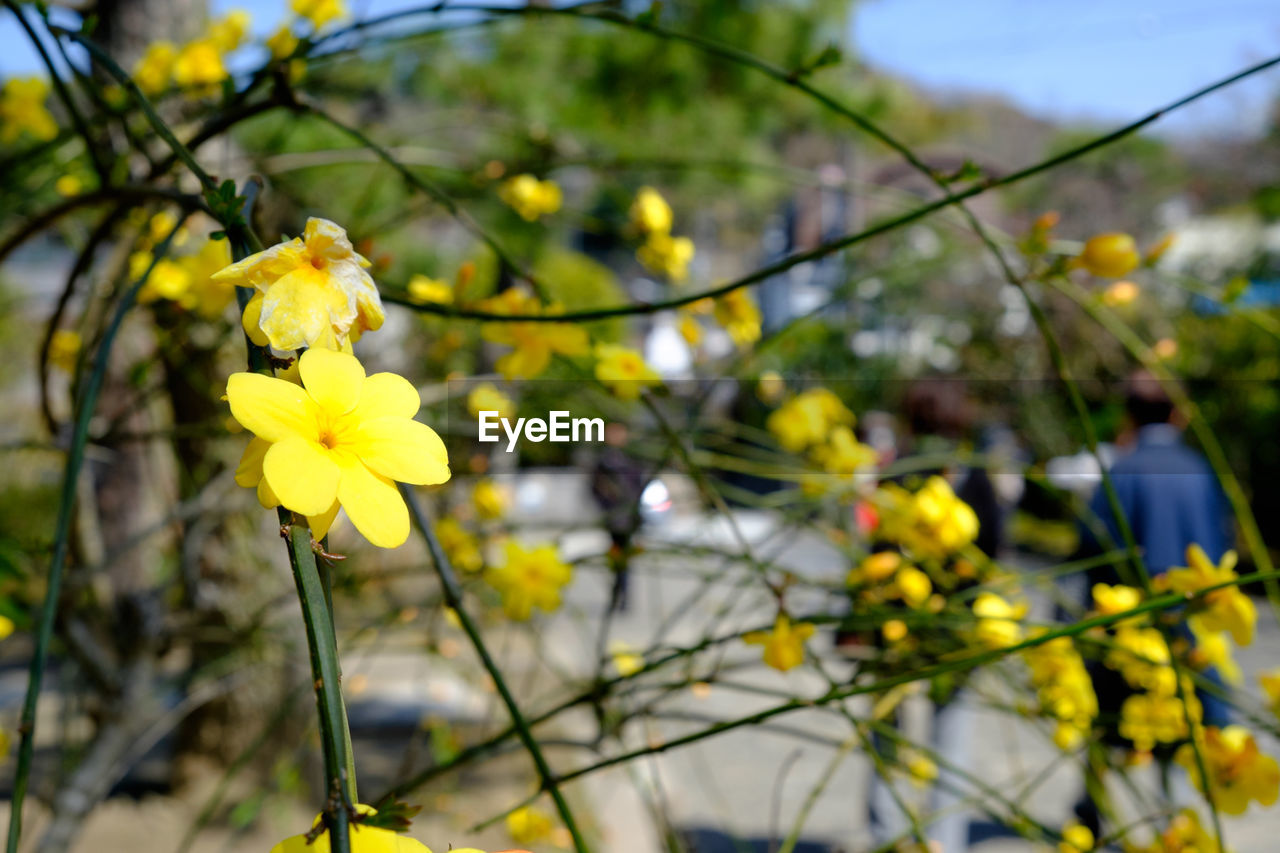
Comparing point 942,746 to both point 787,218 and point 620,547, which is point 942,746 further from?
point 787,218

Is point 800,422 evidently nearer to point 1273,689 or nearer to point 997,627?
point 997,627

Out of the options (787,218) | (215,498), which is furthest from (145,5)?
(787,218)

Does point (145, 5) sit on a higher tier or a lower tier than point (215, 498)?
higher

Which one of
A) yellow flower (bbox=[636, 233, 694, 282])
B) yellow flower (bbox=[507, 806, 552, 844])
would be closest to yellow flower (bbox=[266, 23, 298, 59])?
yellow flower (bbox=[636, 233, 694, 282])

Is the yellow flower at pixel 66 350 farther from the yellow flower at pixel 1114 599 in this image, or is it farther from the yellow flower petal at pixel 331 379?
the yellow flower at pixel 1114 599

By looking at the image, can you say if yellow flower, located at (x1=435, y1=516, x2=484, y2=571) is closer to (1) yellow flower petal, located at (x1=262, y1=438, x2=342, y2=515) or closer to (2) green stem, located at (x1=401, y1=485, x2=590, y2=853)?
(2) green stem, located at (x1=401, y1=485, x2=590, y2=853)

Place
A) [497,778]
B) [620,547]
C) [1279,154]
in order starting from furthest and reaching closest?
[1279,154], [497,778], [620,547]

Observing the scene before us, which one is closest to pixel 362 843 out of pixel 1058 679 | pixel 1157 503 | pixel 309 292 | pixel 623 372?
pixel 309 292
